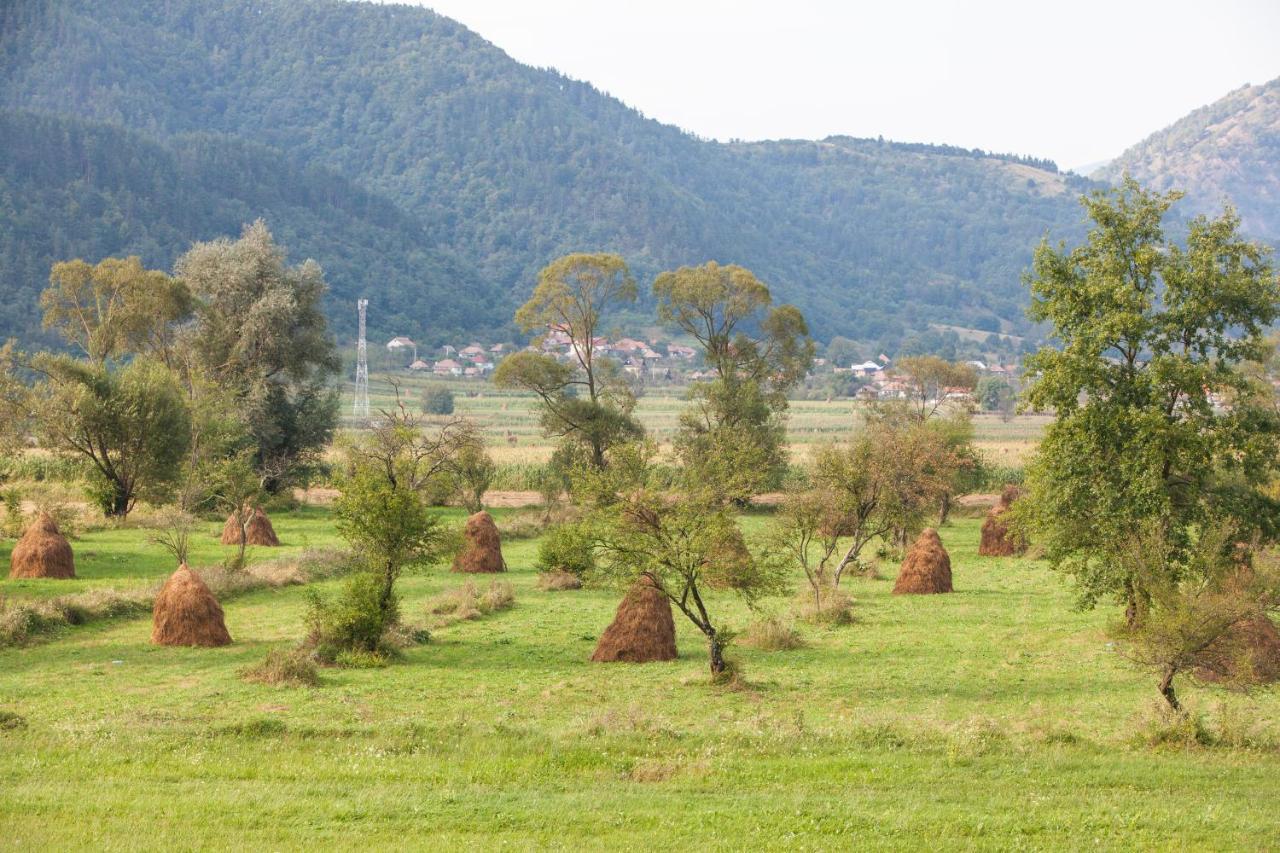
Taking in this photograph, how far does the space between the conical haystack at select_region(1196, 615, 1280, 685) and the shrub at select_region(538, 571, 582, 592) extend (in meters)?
17.2

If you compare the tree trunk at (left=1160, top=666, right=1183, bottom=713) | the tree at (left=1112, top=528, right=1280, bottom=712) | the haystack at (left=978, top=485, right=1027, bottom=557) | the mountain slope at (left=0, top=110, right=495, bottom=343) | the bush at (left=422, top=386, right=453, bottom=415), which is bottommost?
the haystack at (left=978, top=485, right=1027, bottom=557)

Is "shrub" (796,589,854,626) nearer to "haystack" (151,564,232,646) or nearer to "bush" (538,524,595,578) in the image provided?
"bush" (538,524,595,578)

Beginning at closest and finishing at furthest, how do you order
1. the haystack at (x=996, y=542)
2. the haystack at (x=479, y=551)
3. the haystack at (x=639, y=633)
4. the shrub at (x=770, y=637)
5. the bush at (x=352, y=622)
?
the bush at (x=352, y=622) < the haystack at (x=639, y=633) < the shrub at (x=770, y=637) < the haystack at (x=479, y=551) < the haystack at (x=996, y=542)

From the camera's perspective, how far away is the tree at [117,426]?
42.9m

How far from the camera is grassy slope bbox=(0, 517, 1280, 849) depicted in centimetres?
1119

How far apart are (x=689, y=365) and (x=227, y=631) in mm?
131641

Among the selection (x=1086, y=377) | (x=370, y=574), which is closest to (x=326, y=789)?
(x=370, y=574)

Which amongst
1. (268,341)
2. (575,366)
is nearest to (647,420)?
(575,366)

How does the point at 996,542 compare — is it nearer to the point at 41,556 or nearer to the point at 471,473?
the point at 471,473

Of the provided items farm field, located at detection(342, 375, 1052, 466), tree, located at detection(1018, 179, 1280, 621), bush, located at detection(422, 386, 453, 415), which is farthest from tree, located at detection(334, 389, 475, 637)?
bush, located at detection(422, 386, 453, 415)

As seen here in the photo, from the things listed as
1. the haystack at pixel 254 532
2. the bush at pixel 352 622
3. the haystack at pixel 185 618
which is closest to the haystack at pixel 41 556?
the haystack at pixel 254 532

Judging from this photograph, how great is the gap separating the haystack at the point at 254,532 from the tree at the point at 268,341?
16286mm

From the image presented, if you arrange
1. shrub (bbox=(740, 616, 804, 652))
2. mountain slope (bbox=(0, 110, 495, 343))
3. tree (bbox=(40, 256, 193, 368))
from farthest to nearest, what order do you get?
mountain slope (bbox=(0, 110, 495, 343)) < tree (bbox=(40, 256, 193, 368)) < shrub (bbox=(740, 616, 804, 652))

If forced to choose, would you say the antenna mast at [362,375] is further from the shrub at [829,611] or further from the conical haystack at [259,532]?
the shrub at [829,611]
